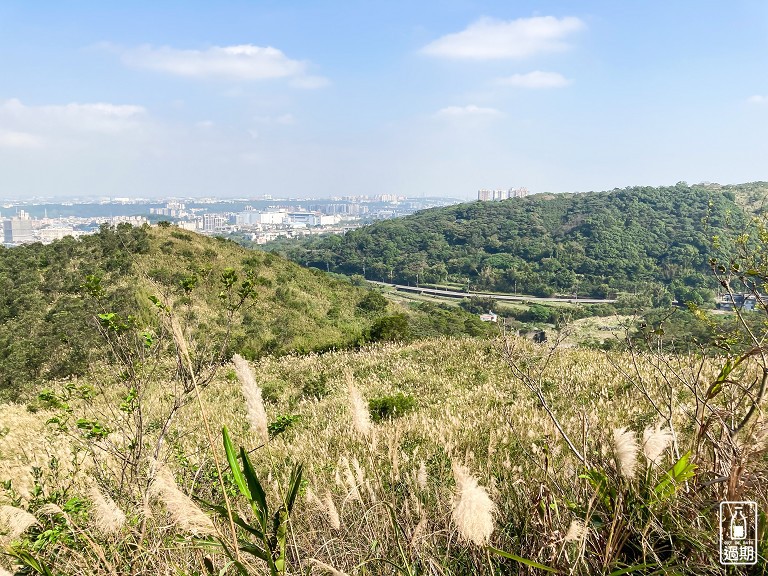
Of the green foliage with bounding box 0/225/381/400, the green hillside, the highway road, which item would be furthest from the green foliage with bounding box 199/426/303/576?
the highway road

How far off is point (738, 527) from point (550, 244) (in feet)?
305

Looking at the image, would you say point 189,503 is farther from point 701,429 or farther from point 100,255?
point 100,255

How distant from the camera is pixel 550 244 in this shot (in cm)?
8850

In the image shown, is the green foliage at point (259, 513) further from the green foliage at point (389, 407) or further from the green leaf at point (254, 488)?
the green foliage at point (389, 407)

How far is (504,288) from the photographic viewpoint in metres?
74.1

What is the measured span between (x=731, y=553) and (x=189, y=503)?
1.67 m

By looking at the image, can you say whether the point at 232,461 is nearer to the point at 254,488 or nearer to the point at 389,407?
the point at 254,488

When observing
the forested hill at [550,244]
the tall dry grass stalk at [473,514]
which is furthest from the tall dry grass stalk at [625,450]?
the forested hill at [550,244]

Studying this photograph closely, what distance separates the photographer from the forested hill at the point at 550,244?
70125 mm

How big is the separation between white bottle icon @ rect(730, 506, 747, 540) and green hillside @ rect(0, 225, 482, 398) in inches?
541

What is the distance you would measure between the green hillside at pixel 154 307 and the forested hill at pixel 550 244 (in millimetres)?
42296

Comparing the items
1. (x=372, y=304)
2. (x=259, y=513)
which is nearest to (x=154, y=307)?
(x=372, y=304)

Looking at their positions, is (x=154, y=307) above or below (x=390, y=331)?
above

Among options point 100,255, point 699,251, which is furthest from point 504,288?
point 100,255
